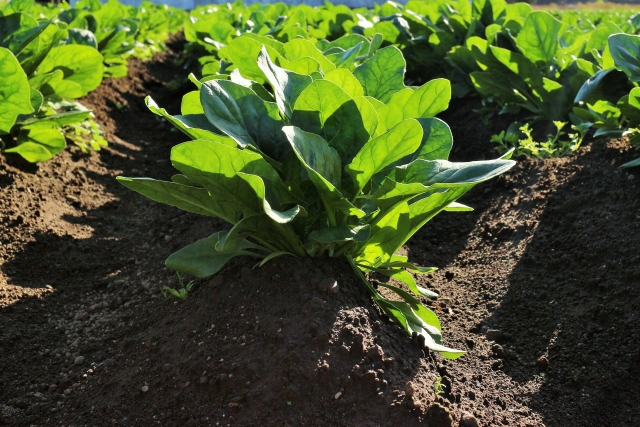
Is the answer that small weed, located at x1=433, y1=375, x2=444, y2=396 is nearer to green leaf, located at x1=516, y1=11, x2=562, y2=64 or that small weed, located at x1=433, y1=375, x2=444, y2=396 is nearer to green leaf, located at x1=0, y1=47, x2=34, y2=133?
green leaf, located at x1=0, y1=47, x2=34, y2=133

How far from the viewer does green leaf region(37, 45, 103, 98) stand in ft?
13.9

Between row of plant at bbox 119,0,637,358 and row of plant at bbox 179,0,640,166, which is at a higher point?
row of plant at bbox 119,0,637,358

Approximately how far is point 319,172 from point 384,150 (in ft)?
0.81

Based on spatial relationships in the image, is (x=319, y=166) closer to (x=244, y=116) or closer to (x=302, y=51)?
(x=244, y=116)

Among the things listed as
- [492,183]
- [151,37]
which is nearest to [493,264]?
[492,183]

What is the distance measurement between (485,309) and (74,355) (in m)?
1.82

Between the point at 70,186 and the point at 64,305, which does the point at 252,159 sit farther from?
the point at 70,186

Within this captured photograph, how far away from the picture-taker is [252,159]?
7.61 feet

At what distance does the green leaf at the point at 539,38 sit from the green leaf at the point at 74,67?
2735 mm

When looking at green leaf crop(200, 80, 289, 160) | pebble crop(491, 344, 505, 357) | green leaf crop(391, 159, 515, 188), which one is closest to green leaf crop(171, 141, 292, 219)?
green leaf crop(200, 80, 289, 160)

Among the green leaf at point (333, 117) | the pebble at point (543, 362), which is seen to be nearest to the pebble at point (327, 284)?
the green leaf at point (333, 117)

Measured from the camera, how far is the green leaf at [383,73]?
2.92 meters

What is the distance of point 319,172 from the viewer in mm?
2338

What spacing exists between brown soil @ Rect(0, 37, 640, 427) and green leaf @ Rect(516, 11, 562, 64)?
767 millimetres
